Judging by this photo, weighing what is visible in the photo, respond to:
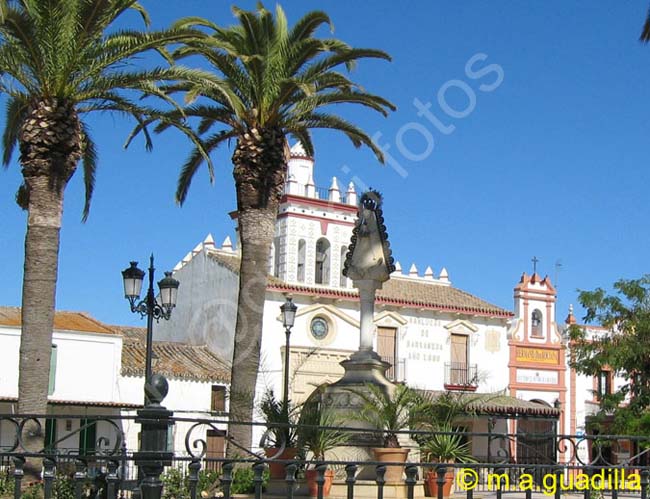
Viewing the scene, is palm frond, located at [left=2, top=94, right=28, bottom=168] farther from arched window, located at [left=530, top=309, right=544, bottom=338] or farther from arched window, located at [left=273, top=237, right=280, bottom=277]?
arched window, located at [left=530, top=309, right=544, bottom=338]

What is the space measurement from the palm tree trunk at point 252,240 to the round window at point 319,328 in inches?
643

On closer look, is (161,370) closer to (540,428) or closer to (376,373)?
(540,428)

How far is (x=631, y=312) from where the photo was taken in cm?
2730

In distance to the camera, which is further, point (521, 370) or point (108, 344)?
point (521, 370)

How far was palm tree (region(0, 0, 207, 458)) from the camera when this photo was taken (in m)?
15.0

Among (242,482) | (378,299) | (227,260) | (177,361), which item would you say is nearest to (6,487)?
(242,482)

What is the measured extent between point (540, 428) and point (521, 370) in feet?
7.74

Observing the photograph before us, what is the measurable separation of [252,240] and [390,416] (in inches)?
274

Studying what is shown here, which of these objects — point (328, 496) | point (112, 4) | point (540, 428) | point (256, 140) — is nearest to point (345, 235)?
point (540, 428)

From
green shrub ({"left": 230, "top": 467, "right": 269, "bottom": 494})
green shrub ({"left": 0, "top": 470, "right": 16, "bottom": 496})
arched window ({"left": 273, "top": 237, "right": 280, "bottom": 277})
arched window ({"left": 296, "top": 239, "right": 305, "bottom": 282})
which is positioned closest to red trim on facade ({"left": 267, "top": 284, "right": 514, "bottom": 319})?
arched window ({"left": 296, "top": 239, "right": 305, "bottom": 282})

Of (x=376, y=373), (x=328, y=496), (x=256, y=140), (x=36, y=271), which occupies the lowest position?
(x=328, y=496)

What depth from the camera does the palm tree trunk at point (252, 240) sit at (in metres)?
18.3

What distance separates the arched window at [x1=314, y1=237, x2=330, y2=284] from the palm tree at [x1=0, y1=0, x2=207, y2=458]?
22.9 m

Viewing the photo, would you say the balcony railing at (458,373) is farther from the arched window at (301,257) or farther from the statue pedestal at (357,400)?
the statue pedestal at (357,400)
